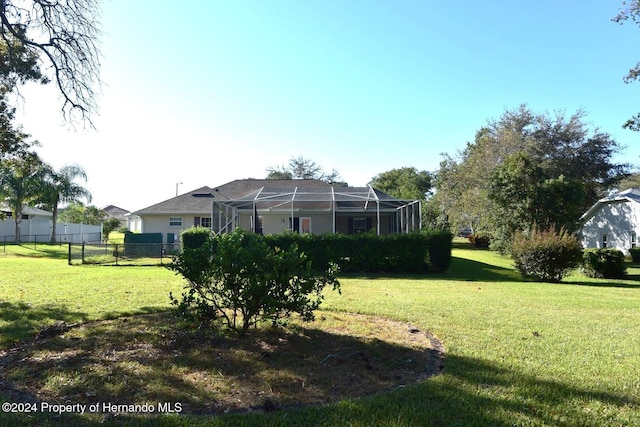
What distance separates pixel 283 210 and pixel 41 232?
88.4 feet

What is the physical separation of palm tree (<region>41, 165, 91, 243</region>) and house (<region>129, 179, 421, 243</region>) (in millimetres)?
9517

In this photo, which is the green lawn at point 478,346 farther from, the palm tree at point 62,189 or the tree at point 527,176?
the palm tree at point 62,189

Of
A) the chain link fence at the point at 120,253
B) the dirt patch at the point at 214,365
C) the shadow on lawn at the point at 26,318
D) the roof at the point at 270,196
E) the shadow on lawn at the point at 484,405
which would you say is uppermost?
the roof at the point at 270,196

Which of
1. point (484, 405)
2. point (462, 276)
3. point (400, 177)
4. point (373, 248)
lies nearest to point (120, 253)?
point (373, 248)

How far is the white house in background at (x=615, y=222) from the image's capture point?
25094 mm

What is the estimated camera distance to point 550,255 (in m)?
13.4

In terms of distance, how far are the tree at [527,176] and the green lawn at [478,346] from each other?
50.5ft

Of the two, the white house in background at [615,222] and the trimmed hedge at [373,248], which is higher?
the white house in background at [615,222]

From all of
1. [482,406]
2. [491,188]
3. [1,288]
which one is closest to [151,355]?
[482,406]

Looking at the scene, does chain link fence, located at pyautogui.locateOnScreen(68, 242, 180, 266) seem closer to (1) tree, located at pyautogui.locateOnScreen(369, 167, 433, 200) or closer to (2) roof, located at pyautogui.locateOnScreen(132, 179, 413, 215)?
(2) roof, located at pyautogui.locateOnScreen(132, 179, 413, 215)

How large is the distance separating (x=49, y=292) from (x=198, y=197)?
69.9 feet

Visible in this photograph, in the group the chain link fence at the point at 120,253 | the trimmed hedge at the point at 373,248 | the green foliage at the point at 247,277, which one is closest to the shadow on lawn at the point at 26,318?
the green foliage at the point at 247,277

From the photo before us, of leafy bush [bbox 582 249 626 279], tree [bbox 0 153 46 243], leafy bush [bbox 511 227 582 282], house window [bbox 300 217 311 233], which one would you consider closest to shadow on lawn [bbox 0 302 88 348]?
leafy bush [bbox 511 227 582 282]

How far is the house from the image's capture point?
64.2 feet
